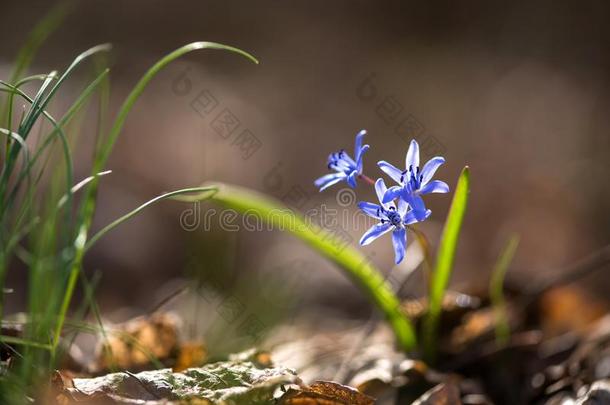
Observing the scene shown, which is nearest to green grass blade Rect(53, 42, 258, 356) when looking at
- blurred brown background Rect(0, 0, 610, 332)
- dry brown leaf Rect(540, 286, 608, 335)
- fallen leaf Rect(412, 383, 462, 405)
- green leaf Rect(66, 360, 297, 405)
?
green leaf Rect(66, 360, 297, 405)

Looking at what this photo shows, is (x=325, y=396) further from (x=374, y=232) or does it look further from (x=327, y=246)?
(x=327, y=246)

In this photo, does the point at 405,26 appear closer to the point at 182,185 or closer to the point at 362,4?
the point at 362,4

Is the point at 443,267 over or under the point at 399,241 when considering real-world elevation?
under

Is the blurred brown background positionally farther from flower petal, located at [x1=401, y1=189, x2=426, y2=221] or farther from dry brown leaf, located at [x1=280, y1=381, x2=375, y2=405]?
flower petal, located at [x1=401, y1=189, x2=426, y2=221]

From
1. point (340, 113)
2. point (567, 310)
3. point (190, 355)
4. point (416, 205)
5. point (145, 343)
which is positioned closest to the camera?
point (416, 205)

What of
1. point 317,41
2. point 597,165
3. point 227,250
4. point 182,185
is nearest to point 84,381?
point 227,250

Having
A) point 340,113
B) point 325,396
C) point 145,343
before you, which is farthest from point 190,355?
point 340,113

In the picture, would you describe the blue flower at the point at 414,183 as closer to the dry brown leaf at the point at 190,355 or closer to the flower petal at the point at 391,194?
the flower petal at the point at 391,194
